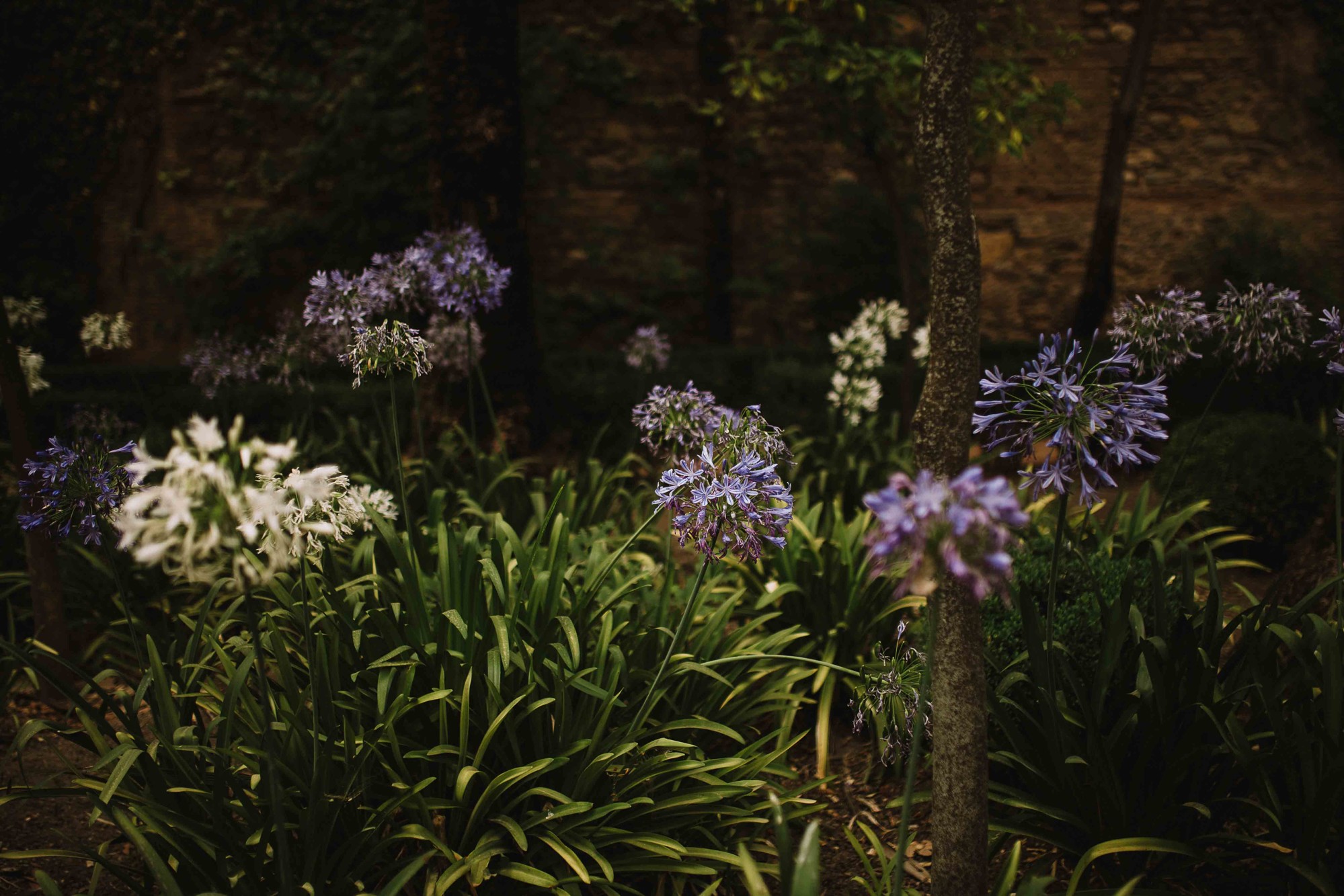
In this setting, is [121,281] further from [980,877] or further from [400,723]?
[980,877]

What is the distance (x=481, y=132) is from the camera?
193 inches

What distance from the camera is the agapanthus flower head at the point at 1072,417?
5.97 feet

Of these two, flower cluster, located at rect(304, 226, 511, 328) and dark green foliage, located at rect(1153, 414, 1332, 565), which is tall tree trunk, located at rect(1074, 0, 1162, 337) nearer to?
dark green foliage, located at rect(1153, 414, 1332, 565)

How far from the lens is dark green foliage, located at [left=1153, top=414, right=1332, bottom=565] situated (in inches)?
166

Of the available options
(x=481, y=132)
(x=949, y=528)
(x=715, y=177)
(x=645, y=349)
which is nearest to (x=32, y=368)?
(x=481, y=132)

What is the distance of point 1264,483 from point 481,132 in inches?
173

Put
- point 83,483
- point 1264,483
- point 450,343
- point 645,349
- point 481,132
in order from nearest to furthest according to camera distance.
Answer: point 83,483, point 1264,483, point 450,343, point 481,132, point 645,349

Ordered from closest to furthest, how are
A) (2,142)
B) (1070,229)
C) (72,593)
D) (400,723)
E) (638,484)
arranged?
(400,723) → (72,593) → (638,484) → (2,142) → (1070,229)

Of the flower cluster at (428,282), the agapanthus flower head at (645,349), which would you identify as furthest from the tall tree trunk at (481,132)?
the flower cluster at (428,282)

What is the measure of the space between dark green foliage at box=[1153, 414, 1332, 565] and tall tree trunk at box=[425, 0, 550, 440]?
11.8 feet

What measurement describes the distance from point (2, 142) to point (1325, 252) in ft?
39.9

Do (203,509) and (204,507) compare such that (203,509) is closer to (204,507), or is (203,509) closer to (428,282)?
(204,507)

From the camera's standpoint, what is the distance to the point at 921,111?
7.09 ft

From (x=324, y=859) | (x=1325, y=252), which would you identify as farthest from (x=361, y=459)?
(x=1325, y=252)
